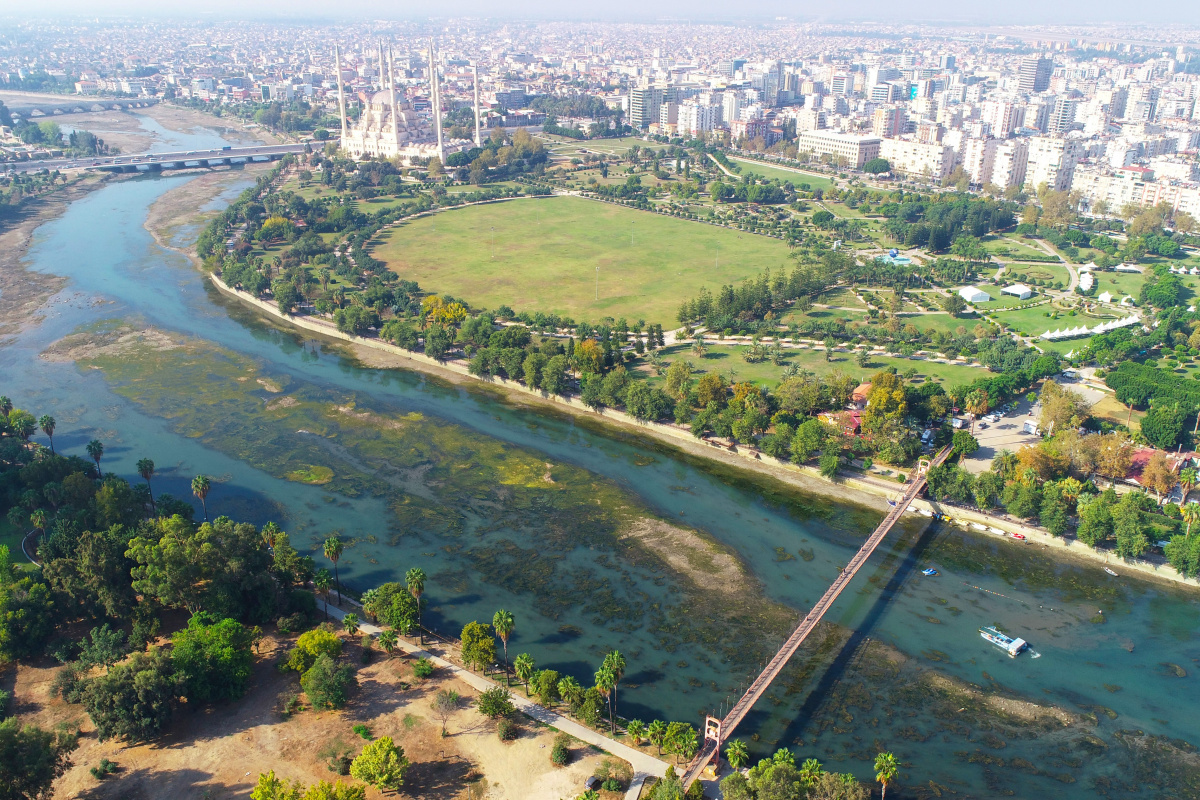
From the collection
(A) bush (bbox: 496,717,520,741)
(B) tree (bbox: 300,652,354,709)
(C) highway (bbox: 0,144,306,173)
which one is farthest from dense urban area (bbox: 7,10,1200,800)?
(C) highway (bbox: 0,144,306,173)

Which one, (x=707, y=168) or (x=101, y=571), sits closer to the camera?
(x=101, y=571)

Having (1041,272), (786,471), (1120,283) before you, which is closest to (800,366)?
(786,471)

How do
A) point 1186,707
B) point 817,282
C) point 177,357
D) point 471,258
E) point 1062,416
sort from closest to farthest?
point 1186,707, point 1062,416, point 177,357, point 817,282, point 471,258

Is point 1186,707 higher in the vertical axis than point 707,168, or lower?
lower

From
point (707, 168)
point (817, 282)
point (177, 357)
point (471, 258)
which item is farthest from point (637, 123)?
point (177, 357)

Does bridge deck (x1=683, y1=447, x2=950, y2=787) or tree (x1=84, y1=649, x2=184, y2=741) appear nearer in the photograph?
bridge deck (x1=683, y1=447, x2=950, y2=787)

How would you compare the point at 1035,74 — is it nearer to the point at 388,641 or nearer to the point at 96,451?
the point at 96,451

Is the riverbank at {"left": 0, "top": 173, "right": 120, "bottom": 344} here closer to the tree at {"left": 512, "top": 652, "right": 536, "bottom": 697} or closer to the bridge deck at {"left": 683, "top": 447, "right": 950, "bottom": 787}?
the tree at {"left": 512, "top": 652, "right": 536, "bottom": 697}

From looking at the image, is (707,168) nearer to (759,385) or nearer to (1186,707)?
(759,385)
